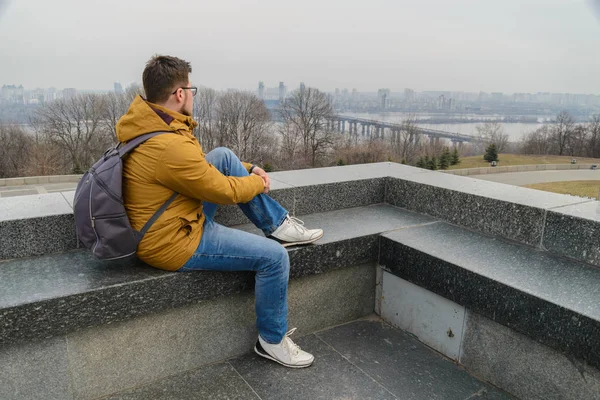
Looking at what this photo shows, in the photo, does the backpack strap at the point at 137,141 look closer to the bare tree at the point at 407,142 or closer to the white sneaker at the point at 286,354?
the white sneaker at the point at 286,354

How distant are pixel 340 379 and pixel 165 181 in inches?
65.2

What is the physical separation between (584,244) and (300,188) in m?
2.18

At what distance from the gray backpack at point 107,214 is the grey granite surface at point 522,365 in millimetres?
2181

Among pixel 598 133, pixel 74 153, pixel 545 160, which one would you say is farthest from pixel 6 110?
pixel 598 133

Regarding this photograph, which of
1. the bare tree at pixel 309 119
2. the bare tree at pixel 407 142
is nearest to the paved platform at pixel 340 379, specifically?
the bare tree at pixel 309 119

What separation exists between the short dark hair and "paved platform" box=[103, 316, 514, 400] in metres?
1.76

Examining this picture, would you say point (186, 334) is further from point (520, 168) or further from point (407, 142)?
point (407, 142)

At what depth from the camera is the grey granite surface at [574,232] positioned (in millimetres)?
3000

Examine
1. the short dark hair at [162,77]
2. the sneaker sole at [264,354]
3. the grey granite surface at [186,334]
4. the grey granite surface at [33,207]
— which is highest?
the short dark hair at [162,77]

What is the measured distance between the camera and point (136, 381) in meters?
2.82

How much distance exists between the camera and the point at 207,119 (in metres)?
58.5

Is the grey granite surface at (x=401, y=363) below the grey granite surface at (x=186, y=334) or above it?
below

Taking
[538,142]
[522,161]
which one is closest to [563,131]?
[538,142]

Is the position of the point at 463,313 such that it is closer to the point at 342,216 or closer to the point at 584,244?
the point at 584,244
